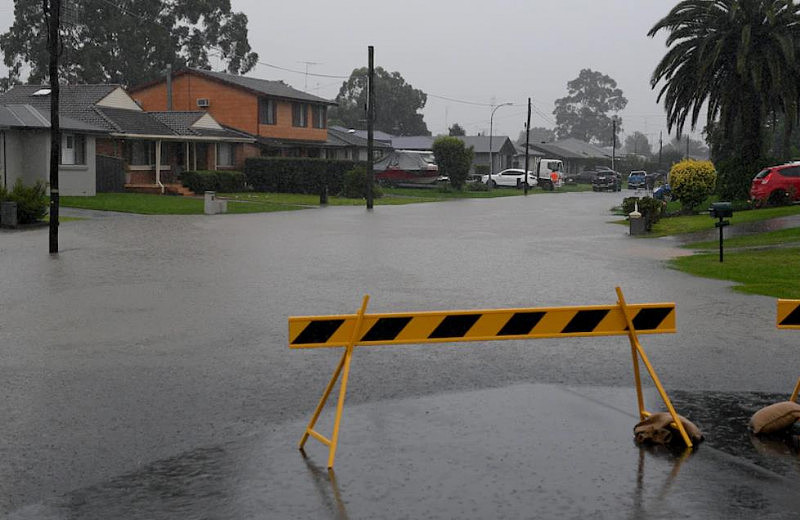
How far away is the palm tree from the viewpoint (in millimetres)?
40125

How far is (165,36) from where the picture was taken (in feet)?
276

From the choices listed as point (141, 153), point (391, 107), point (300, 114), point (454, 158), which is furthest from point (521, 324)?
point (391, 107)

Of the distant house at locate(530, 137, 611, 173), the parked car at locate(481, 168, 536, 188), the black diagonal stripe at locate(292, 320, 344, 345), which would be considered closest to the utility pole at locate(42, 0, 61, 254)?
the black diagonal stripe at locate(292, 320, 344, 345)

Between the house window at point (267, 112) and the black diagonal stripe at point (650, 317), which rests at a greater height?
the house window at point (267, 112)

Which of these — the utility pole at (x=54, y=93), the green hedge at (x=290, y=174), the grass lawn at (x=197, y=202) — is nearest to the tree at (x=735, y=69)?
the grass lawn at (x=197, y=202)

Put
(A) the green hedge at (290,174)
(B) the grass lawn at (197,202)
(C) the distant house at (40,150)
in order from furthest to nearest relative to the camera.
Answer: (A) the green hedge at (290,174) → (C) the distant house at (40,150) → (B) the grass lawn at (197,202)

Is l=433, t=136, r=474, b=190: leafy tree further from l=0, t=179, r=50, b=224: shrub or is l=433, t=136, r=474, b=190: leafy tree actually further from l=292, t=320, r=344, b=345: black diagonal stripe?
l=292, t=320, r=344, b=345: black diagonal stripe

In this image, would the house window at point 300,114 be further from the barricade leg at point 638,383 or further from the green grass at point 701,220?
the barricade leg at point 638,383

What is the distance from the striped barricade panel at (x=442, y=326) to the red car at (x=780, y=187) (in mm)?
33047

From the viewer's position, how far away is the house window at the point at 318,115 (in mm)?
67000

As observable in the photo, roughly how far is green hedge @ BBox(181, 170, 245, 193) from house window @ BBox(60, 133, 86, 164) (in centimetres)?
631

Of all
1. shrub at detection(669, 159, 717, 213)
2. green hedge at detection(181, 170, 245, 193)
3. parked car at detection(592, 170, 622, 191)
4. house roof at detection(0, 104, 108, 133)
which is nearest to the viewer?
shrub at detection(669, 159, 717, 213)

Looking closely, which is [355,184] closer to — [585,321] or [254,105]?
[254,105]

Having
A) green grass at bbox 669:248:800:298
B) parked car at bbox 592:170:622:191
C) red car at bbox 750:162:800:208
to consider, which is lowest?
green grass at bbox 669:248:800:298
